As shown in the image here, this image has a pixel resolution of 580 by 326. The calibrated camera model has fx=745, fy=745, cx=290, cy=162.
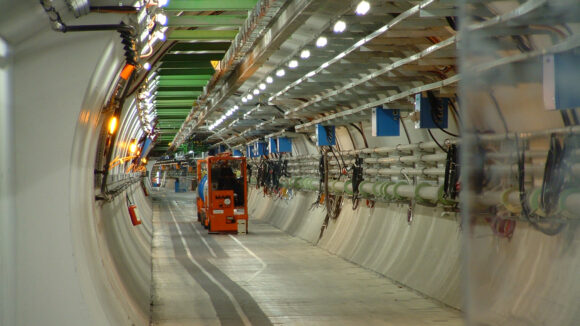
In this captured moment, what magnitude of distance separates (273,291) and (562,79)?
8.58 metres

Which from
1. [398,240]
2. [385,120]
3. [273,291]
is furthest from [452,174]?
[273,291]

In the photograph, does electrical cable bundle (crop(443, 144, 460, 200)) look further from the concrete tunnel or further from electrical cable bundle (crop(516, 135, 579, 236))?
electrical cable bundle (crop(516, 135, 579, 236))

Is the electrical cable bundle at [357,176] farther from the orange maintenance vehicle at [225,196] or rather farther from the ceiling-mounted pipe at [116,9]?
the ceiling-mounted pipe at [116,9]

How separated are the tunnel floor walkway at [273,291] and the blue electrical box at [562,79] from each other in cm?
624

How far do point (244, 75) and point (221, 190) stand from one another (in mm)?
9568

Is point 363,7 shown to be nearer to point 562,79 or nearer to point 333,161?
point 562,79

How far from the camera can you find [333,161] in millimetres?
15820

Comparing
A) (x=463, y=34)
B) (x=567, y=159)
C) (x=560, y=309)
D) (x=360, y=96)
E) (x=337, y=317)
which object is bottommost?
(x=337, y=317)

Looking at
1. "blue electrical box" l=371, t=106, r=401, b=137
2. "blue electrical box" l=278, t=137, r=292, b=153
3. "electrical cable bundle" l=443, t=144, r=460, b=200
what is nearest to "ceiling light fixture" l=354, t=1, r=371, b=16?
"electrical cable bundle" l=443, t=144, r=460, b=200

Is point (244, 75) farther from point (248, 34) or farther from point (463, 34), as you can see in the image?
point (463, 34)

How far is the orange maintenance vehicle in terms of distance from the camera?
1986 cm

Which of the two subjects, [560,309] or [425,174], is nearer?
[560,309]

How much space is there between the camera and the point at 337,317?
846cm

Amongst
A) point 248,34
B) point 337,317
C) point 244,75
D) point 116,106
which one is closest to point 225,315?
point 337,317
